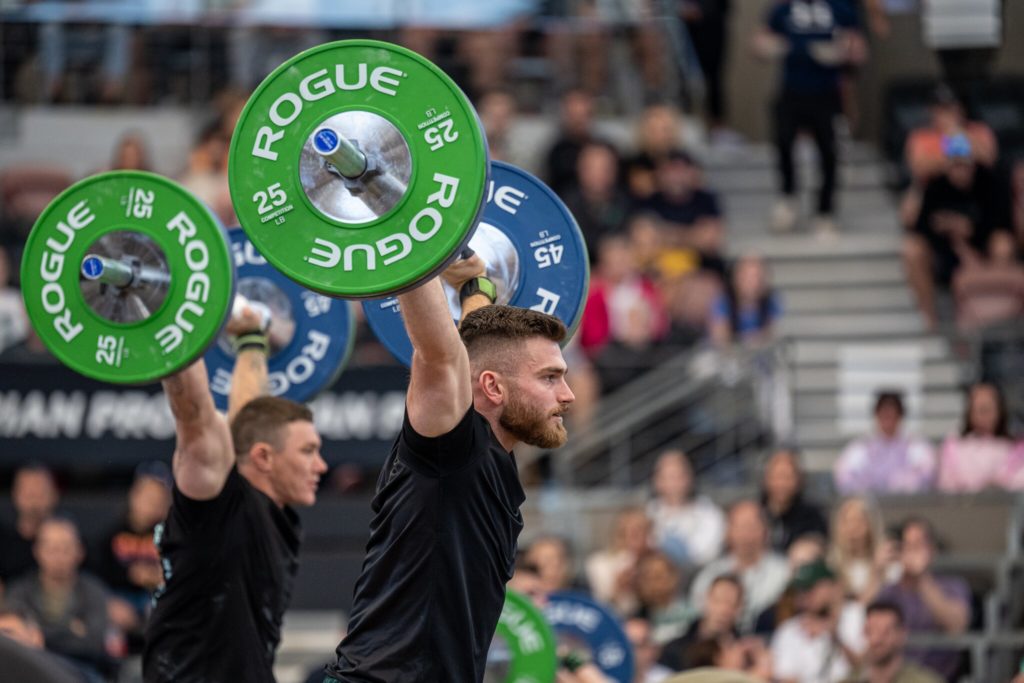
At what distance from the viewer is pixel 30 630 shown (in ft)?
32.3

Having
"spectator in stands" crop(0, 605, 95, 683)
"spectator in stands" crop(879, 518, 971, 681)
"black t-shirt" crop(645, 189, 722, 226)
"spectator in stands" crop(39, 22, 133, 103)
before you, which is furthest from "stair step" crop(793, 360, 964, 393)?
"spectator in stands" crop(39, 22, 133, 103)

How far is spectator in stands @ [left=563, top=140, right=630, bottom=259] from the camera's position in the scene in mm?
15172

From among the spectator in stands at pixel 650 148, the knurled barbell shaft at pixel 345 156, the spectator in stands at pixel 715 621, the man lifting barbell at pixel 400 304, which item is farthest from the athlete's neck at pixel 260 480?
the spectator in stands at pixel 650 148

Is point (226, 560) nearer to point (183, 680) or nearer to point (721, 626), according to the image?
point (183, 680)

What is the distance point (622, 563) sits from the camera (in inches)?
472

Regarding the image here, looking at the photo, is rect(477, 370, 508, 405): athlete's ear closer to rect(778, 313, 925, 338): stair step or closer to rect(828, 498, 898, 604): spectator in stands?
rect(828, 498, 898, 604): spectator in stands

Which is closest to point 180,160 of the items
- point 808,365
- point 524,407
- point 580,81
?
point 580,81

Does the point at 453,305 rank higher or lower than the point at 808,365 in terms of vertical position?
higher

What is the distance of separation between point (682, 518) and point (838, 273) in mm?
4338

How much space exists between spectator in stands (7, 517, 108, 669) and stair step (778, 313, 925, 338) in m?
6.12

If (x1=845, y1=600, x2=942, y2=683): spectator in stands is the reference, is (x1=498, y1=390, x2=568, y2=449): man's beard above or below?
above

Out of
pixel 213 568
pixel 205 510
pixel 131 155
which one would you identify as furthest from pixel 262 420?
pixel 131 155

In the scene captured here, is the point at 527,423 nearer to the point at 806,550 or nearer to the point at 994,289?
the point at 806,550

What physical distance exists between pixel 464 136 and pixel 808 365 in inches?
397
